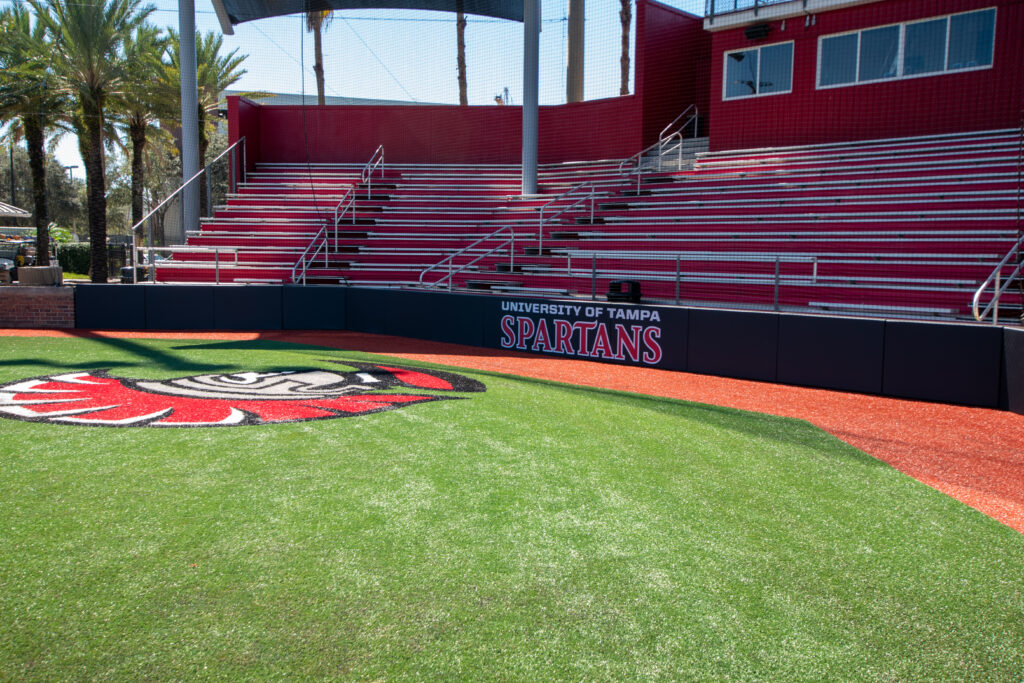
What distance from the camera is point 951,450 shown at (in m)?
6.98

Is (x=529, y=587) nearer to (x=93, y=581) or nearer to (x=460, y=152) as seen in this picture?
(x=93, y=581)

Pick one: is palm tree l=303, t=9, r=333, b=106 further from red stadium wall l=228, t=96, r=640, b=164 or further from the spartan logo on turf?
the spartan logo on turf

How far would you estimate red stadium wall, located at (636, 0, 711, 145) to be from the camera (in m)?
20.6

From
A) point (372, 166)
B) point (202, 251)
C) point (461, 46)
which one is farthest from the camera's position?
point (461, 46)

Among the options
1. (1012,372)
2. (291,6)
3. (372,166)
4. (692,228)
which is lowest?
(1012,372)

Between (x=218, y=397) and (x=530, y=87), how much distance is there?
14273 millimetres

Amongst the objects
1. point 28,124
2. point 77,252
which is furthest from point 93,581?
point 77,252

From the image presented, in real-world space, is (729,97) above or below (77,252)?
above

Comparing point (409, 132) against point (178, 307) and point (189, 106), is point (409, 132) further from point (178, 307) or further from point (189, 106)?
point (178, 307)

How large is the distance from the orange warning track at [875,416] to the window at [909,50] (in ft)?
33.8

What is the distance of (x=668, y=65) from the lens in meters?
21.0

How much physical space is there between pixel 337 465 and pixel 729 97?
1673 centimetres

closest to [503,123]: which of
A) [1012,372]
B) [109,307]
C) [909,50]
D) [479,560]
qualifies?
[909,50]

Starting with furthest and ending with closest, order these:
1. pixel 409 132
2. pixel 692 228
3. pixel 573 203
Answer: pixel 409 132, pixel 573 203, pixel 692 228
